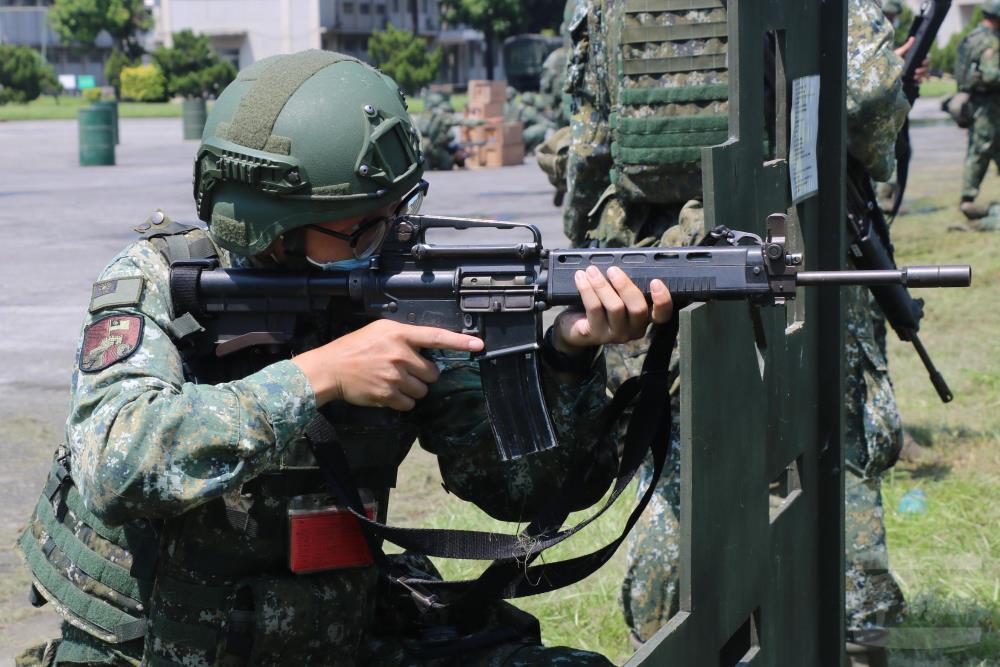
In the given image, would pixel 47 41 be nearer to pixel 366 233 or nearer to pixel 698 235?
pixel 698 235

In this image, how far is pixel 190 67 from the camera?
47844 millimetres

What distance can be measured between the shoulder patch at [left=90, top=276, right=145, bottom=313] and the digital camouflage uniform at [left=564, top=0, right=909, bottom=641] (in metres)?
1.67

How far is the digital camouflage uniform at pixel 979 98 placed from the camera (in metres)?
12.5

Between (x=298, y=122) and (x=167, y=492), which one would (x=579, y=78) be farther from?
(x=167, y=492)

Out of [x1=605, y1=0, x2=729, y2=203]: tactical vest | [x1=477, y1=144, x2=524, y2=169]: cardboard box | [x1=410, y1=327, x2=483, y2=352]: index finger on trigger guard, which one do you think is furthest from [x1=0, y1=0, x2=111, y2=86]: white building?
[x1=410, y1=327, x2=483, y2=352]: index finger on trigger guard

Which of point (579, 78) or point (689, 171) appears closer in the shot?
point (689, 171)

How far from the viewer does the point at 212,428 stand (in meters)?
2.09

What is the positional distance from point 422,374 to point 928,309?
768 cm

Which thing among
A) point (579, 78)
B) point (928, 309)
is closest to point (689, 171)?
point (579, 78)

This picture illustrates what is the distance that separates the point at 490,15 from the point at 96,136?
38.2 metres

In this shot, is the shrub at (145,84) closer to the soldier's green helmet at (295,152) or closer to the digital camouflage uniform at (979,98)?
the digital camouflage uniform at (979,98)

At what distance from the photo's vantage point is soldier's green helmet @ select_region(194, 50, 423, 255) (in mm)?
2352

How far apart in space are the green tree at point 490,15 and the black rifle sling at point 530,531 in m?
54.1

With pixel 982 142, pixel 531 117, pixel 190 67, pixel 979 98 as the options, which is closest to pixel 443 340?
pixel 982 142
